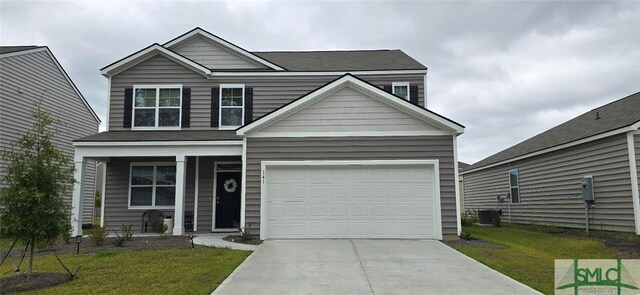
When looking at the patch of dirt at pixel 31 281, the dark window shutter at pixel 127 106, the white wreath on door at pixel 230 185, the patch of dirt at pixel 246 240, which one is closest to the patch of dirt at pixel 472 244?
the patch of dirt at pixel 246 240

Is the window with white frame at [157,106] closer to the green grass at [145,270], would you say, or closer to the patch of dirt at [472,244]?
the green grass at [145,270]

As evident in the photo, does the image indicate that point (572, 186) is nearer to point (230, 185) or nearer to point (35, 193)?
point (230, 185)

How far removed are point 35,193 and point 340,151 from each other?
7.23 meters

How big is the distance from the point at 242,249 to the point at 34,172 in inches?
177

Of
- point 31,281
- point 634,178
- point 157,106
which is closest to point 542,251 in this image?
point 634,178

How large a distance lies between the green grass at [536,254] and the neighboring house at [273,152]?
1.94 metres

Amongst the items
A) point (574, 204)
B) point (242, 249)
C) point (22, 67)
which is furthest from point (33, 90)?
point (574, 204)

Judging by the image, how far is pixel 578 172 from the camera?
597 inches

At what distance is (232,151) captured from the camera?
1316 centimetres

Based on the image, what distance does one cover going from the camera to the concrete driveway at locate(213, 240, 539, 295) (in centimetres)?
653

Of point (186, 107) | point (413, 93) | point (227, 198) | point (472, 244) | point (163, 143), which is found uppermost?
point (413, 93)

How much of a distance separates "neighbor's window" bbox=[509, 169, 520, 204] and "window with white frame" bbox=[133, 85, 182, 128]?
13888 mm

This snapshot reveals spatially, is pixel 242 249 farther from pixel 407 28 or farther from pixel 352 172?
pixel 407 28

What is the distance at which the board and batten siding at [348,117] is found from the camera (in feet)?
41.2
